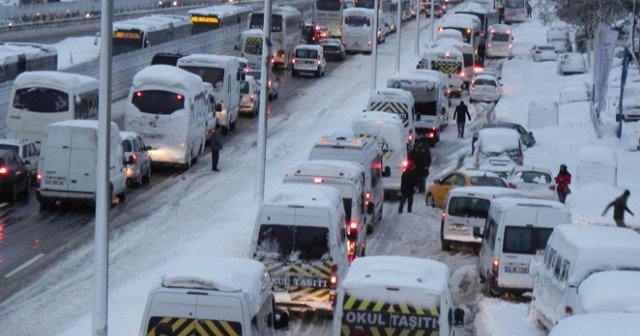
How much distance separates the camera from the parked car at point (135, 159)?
Answer: 40594 millimetres

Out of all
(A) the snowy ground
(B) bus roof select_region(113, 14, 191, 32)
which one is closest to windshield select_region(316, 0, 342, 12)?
(B) bus roof select_region(113, 14, 191, 32)

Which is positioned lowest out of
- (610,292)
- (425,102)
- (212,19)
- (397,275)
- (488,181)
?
(488,181)

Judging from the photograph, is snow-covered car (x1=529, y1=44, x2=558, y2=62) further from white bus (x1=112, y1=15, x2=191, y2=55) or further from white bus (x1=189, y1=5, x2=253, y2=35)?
white bus (x1=112, y1=15, x2=191, y2=55)

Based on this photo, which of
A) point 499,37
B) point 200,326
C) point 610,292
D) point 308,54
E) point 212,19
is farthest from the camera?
point 499,37

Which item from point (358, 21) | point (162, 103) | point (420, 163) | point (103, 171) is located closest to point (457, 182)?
point (420, 163)

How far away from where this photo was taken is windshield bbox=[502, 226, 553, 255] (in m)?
28.1

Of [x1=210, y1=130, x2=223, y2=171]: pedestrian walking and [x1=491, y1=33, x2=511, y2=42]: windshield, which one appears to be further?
[x1=491, y1=33, x2=511, y2=42]: windshield

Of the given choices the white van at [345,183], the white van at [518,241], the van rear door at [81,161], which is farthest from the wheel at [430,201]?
the white van at [518,241]

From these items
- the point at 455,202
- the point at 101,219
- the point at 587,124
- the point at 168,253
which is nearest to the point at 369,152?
the point at 455,202

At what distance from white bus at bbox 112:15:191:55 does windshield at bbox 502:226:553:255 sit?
43.2 meters

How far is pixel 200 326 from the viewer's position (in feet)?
59.6

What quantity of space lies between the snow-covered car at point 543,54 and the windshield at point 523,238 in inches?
2396

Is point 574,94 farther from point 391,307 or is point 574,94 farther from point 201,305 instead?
point 201,305

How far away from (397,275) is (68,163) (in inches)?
743
